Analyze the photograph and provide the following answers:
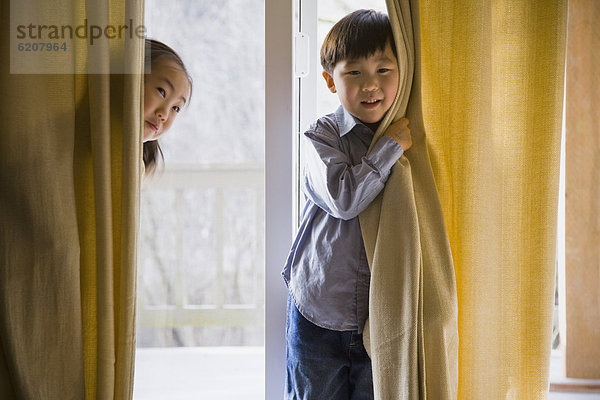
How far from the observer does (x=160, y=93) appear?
4.02 feet

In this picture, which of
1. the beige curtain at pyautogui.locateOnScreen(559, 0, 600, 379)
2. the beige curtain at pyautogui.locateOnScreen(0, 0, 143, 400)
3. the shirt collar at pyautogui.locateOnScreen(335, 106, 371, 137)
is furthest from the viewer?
the beige curtain at pyautogui.locateOnScreen(559, 0, 600, 379)

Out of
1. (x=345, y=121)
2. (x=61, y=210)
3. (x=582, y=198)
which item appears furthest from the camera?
(x=582, y=198)

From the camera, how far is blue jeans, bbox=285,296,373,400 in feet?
3.81

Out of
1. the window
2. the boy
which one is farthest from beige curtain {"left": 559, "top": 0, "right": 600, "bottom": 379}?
the window

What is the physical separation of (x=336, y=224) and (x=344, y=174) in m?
0.14

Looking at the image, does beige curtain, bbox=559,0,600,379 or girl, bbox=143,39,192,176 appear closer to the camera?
girl, bbox=143,39,192,176

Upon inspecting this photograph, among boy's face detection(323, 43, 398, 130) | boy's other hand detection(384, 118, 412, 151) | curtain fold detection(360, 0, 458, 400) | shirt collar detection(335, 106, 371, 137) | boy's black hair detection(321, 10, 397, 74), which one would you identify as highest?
boy's black hair detection(321, 10, 397, 74)

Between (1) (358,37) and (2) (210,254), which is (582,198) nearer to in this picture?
(1) (358,37)

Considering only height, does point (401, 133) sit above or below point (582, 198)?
above

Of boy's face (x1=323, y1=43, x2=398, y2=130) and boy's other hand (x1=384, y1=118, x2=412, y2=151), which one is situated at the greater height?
boy's face (x1=323, y1=43, x2=398, y2=130)

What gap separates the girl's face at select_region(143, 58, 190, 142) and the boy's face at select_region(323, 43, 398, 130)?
41 centimetres

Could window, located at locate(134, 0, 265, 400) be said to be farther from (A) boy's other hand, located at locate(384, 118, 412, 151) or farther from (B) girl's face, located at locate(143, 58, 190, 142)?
(A) boy's other hand, located at locate(384, 118, 412, 151)

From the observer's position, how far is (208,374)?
1.35 metres

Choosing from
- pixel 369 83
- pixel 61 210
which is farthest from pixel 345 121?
pixel 61 210
